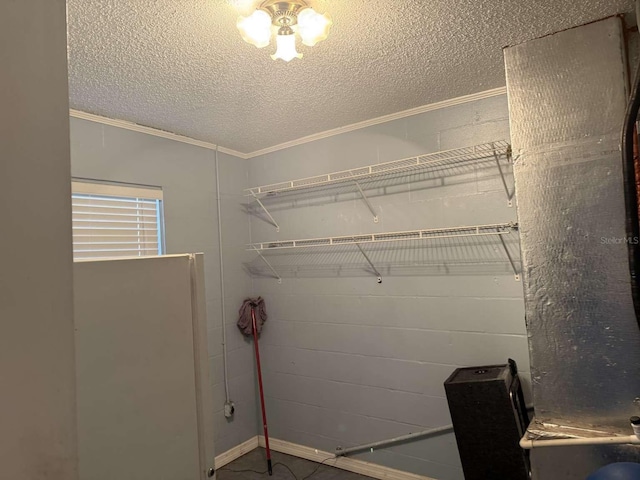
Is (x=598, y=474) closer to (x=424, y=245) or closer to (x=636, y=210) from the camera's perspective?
(x=636, y=210)

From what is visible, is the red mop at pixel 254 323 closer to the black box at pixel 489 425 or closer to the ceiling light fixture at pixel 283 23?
the black box at pixel 489 425

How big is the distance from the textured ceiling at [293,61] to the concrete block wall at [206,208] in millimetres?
200

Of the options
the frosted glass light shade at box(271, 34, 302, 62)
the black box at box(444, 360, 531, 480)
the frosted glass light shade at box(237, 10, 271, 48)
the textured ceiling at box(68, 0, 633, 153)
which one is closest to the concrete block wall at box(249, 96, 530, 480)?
the textured ceiling at box(68, 0, 633, 153)

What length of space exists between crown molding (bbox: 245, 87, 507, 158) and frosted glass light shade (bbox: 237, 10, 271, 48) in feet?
4.81

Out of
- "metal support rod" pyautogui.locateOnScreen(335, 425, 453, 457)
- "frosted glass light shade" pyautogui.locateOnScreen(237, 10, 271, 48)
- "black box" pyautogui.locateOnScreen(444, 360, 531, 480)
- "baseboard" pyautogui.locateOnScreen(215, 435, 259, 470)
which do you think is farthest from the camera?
"baseboard" pyautogui.locateOnScreen(215, 435, 259, 470)

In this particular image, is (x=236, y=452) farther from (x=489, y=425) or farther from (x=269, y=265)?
(x=489, y=425)

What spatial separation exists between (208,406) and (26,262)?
44.4 inches

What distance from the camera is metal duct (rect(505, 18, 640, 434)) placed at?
1.27 m

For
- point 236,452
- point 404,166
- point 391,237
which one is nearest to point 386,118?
point 404,166

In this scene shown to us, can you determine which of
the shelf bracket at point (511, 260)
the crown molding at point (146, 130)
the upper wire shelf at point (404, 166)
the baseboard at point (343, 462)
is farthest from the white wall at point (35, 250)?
the baseboard at point (343, 462)

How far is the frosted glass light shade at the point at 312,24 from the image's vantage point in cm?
140

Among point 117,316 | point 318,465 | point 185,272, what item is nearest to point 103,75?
point 185,272

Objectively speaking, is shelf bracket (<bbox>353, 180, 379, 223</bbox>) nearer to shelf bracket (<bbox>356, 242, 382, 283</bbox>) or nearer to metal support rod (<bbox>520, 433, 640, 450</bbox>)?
shelf bracket (<bbox>356, 242, 382, 283</bbox>)

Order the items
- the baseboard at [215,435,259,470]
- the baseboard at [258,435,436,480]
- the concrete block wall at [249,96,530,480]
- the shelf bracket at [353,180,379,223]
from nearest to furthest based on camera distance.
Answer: the concrete block wall at [249,96,530,480], the baseboard at [258,435,436,480], the shelf bracket at [353,180,379,223], the baseboard at [215,435,259,470]
